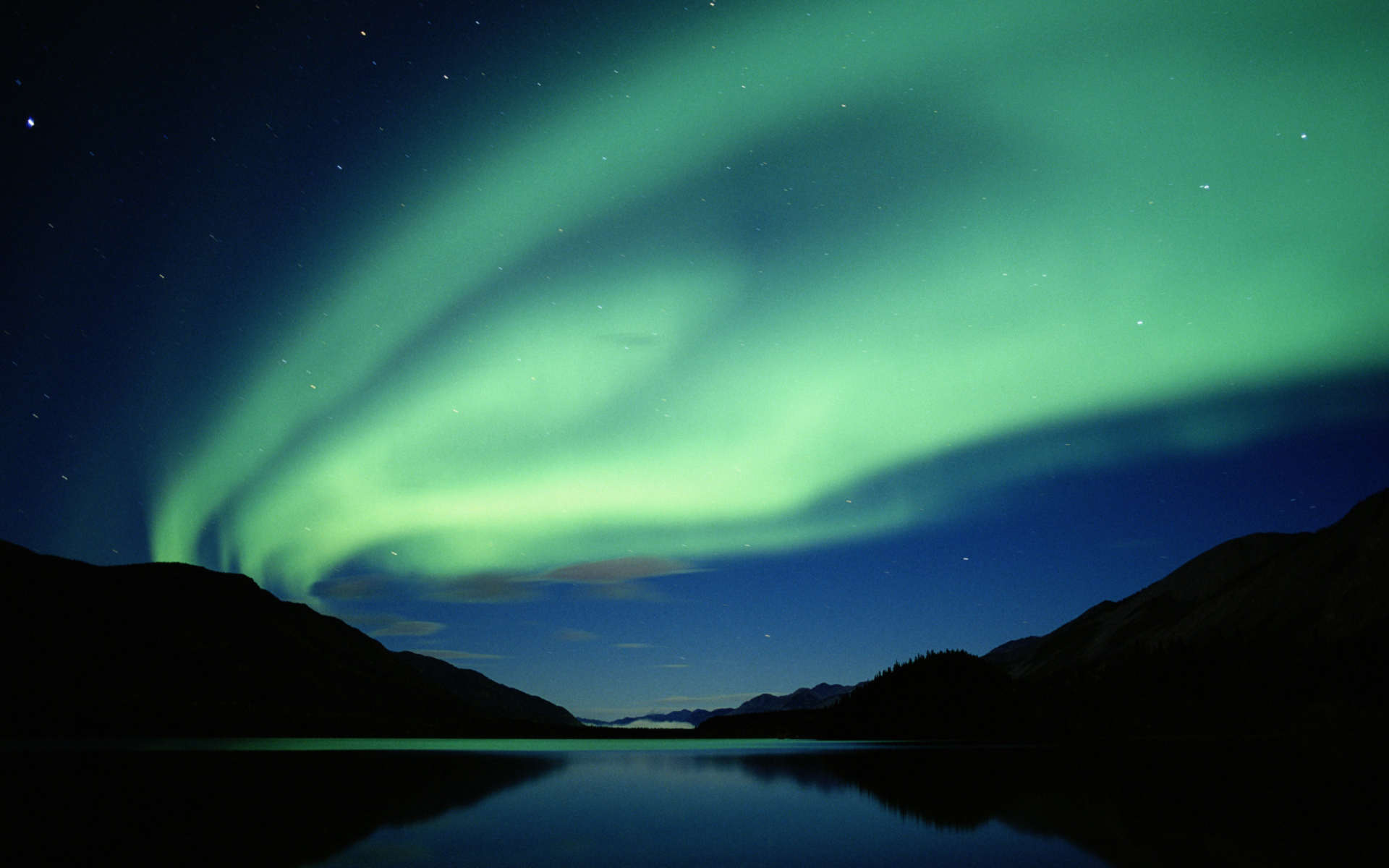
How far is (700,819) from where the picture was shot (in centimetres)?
2611

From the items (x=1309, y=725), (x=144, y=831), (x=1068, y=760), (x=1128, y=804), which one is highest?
(x=144, y=831)

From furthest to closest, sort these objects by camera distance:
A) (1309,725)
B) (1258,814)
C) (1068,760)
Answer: (1309,725) → (1068,760) → (1258,814)

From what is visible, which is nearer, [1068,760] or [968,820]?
[968,820]

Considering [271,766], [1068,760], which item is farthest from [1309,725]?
[271,766]

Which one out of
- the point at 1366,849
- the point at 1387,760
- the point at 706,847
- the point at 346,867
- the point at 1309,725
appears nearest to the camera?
the point at 346,867

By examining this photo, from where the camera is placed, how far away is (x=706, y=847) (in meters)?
19.8

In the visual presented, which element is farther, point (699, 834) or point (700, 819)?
point (700, 819)

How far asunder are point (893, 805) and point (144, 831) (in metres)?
24.0

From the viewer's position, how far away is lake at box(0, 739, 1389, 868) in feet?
58.5

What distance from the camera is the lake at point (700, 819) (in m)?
17.8

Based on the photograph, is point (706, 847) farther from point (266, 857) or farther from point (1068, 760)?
point (1068, 760)

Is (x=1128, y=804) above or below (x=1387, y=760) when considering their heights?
above

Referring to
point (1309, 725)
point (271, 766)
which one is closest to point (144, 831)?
point (271, 766)

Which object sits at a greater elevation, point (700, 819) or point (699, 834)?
point (699, 834)
